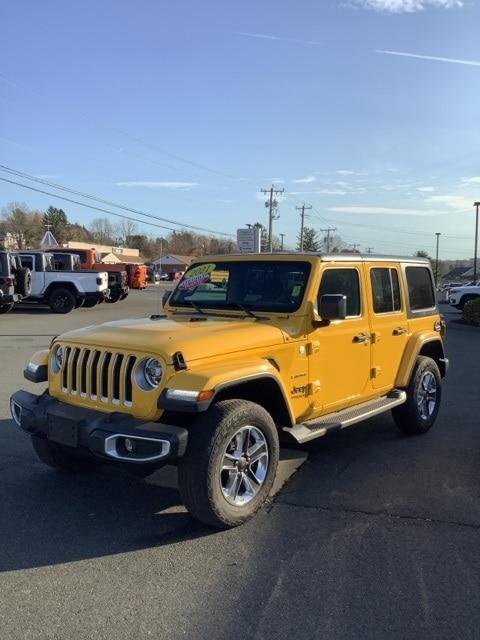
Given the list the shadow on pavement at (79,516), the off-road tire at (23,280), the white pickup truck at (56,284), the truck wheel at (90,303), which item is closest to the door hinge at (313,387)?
the shadow on pavement at (79,516)

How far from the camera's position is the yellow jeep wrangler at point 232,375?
371 centimetres

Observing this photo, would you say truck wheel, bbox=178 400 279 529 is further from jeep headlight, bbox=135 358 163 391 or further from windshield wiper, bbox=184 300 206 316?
windshield wiper, bbox=184 300 206 316

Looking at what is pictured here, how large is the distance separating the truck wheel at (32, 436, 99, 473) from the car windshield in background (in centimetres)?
169

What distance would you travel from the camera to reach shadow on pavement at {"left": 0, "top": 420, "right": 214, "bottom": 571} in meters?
3.60

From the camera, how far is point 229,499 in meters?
3.91

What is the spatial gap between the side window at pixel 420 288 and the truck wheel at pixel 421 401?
61cm

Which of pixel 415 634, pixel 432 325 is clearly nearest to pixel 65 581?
pixel 415 634

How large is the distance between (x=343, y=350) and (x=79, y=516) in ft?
8.24

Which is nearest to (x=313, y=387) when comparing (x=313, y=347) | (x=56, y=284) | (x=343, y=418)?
(x=313, y=347)

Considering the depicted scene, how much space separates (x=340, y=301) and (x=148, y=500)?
6.92ft

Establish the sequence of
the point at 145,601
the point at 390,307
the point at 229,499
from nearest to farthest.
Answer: the point at 145,601, the point at 229,499, the point at 390,307

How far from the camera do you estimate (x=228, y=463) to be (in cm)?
393

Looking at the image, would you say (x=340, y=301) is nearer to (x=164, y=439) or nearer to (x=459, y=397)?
(x=164, y=439)

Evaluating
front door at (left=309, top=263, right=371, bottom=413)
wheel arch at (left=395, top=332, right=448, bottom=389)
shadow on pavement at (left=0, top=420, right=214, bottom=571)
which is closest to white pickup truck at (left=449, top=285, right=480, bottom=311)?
wheel arch at (left=395, top=332, right=448, bottom=389)
